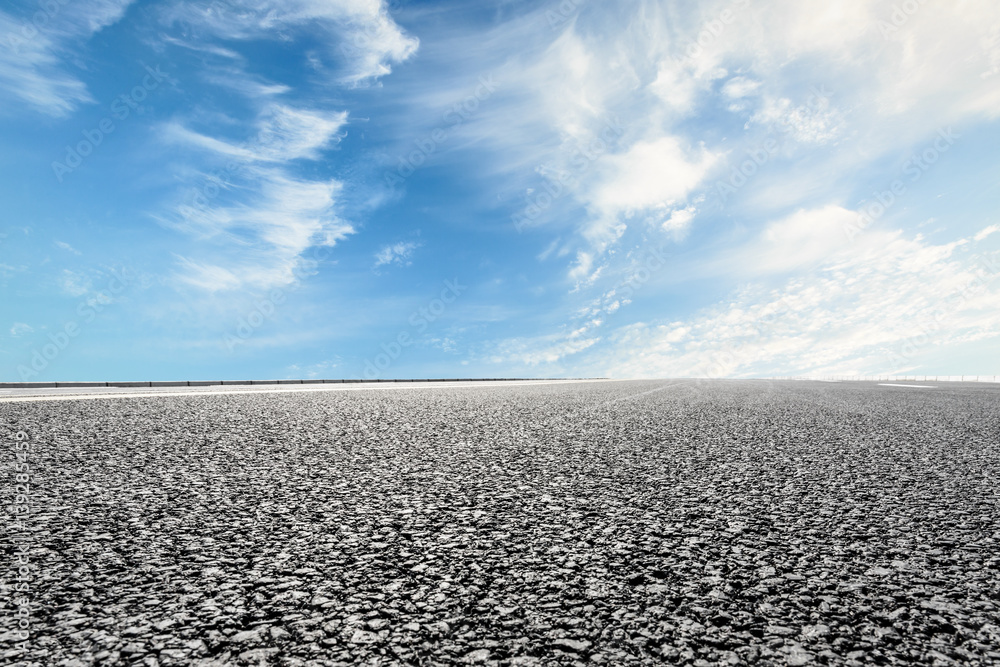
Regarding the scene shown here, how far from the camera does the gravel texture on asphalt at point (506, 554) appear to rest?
3.69ft

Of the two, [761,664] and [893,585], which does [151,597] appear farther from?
[893,585]

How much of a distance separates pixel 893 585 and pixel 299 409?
5270 millimetres

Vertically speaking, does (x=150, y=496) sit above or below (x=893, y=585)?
above

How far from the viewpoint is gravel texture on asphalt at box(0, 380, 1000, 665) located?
3.69 ft

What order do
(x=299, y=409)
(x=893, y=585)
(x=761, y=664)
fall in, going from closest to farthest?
(x=761, y=664)
(x=893, y=585)
(x=299, y=409)

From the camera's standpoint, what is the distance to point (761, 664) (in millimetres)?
1046

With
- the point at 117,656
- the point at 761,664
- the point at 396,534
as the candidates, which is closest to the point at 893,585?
the point at 761,664

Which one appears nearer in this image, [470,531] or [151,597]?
[151,597]

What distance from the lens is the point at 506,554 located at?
5.22 feet

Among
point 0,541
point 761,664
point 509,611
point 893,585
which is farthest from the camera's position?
point 0,541
